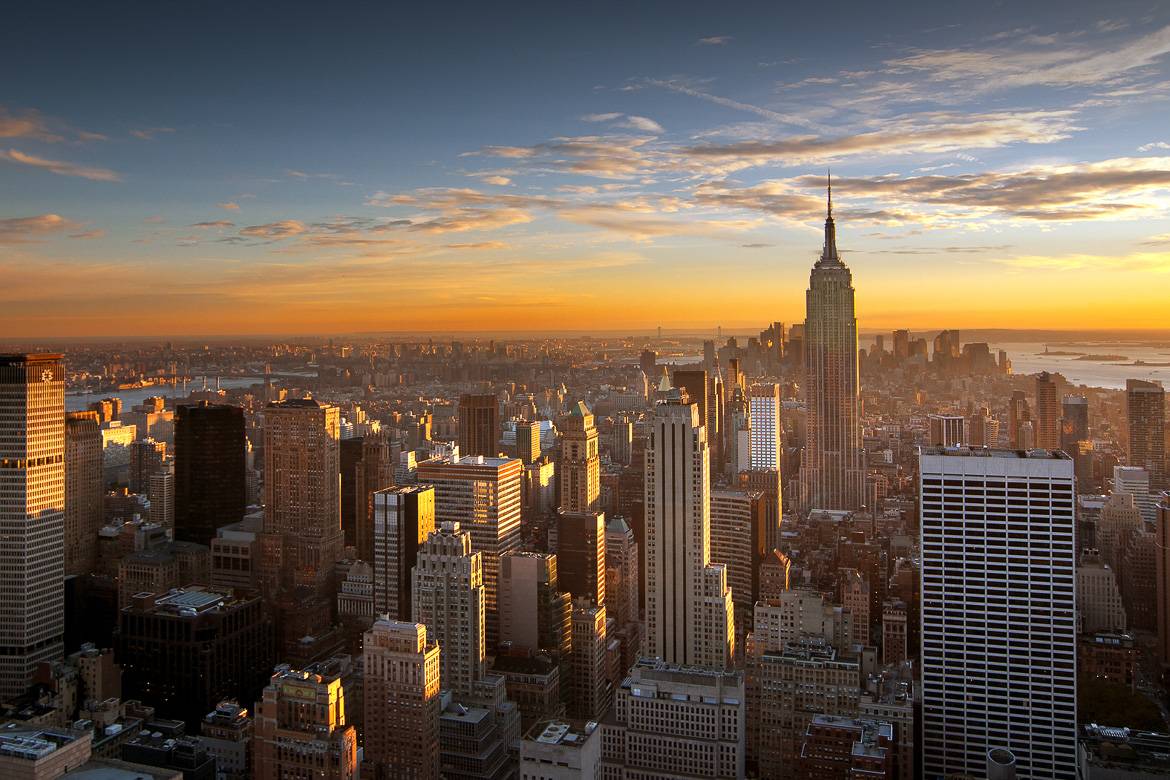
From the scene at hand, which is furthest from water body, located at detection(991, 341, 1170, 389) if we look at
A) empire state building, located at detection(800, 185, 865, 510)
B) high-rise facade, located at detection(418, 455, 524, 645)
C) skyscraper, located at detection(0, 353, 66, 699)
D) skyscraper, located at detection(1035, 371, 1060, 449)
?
skyscraper, located at detection(0, 353, 66, 699)

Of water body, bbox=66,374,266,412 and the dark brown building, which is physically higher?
water body, bbox=66,374,266,412

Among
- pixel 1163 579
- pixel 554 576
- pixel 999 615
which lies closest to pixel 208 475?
pixel 554 576

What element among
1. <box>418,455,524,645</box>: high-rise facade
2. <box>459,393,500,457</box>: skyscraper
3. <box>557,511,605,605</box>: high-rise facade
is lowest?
<box>557,511,605,605</box>: high-rise facade

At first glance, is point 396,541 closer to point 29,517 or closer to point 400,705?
point 400,705

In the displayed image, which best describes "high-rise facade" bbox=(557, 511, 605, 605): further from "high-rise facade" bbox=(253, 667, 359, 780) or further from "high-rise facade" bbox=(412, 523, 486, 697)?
"high-rise facade" bbox=(253, 667, 359, 780)

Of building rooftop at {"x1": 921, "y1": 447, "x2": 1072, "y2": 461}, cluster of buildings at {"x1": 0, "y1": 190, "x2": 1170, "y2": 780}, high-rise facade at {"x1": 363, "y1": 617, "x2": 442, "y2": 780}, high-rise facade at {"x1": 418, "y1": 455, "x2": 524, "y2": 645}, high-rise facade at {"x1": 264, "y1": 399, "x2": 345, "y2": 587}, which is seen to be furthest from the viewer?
high-rise facade at {"x1": 264, "y1": 399, "x2": 345, "y2": 587}

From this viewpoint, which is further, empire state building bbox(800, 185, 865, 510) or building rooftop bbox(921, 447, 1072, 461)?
empire state building bbox(800, 185, 865, 510)

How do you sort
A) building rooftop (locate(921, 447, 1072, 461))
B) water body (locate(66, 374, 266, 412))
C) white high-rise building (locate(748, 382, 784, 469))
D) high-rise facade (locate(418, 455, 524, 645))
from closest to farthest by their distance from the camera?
building rooftop (locate(921, 447, 1072, 461)), water body (locate(66, 374, 266, 412)), high-rise facade (locate(418, 455, 524, 645)), white high-rise building (locate(748, 382, 784, 469))
